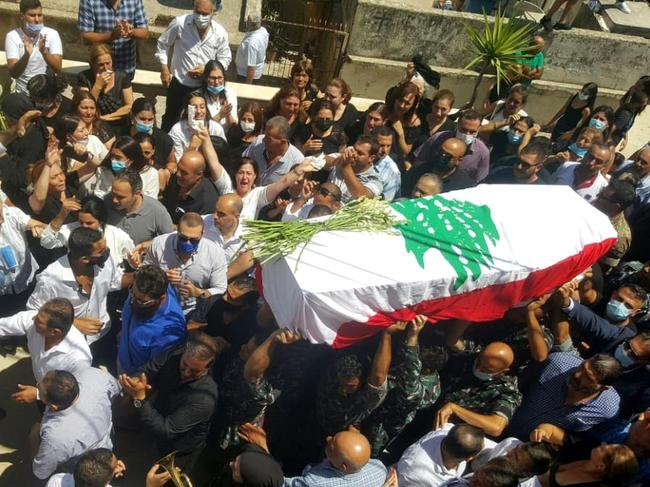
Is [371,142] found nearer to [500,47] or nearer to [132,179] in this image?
[132,179]

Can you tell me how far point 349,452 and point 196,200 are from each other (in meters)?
2.52

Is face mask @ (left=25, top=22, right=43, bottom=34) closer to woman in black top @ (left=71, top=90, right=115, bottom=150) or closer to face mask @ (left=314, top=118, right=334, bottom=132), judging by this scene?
woman in black top @ (left=71, top=90, right=115, bottom=150)

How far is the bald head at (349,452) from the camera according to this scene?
3303mm

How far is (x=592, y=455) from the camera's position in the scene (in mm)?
3412

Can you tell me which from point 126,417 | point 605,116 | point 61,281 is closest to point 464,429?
point 126,417

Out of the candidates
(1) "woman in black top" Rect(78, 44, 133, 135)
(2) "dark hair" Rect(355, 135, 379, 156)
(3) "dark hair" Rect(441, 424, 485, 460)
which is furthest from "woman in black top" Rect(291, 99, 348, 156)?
(3) "dark hair" Rect(441, 424, 485, 460)

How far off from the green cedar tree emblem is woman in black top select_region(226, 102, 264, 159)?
2.08m

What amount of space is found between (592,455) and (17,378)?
3.97 m

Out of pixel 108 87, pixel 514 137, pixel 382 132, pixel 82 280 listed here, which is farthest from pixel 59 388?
pixel 514 137

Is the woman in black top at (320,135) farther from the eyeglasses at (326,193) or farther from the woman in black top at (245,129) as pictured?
the eyeglasses at (326,193)

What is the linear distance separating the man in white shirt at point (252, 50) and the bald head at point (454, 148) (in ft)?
9.15

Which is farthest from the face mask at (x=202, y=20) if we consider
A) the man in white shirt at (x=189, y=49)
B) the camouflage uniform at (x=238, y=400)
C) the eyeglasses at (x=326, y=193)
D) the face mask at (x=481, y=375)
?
the face mask at (x=481, y=375)

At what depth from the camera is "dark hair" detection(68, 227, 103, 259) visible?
12.6ft

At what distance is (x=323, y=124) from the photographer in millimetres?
5562
